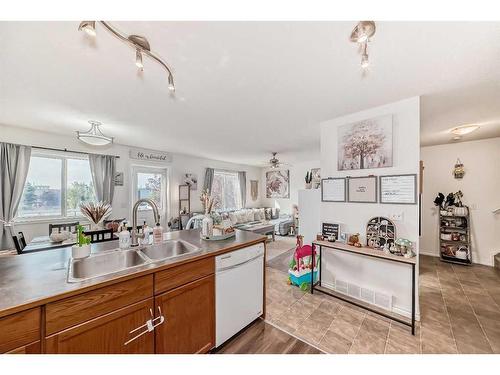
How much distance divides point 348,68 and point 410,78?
0.62 m

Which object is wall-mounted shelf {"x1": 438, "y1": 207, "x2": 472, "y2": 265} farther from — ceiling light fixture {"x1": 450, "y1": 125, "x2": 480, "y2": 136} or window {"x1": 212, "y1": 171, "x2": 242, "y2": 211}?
window {"x1": 212, "y1": 171, "x2": 242, "y2": 211}

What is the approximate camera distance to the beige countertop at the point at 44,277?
805 millimetres

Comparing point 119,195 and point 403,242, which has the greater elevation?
point 119,195

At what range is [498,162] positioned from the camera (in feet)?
11.0

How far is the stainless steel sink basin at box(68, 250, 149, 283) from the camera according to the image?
1.26 m

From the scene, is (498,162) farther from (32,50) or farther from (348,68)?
(32,50)

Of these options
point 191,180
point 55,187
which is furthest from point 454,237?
point 55,187

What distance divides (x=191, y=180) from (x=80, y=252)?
440cm

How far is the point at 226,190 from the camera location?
6.61m

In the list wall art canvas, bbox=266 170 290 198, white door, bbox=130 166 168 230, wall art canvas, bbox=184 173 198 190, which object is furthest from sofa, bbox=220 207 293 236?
white door, bbox=130 166 168 230

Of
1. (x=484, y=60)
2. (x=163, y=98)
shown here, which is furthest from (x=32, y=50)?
(x=484, y=60)

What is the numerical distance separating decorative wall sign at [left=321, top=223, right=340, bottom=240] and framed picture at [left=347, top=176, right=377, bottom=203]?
0.40 metres

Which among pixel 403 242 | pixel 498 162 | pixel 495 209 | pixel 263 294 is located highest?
pixel 498 162

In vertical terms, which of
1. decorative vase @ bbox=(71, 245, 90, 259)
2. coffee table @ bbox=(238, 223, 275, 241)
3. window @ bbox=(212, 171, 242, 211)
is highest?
window @ bbox=(212, 171, 242, 211)
